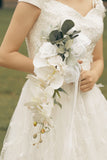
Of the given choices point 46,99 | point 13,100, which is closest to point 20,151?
point 46,99

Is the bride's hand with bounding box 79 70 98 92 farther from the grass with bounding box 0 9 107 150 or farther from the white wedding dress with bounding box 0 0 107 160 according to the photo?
the grass with bounding box 0 9 107 150

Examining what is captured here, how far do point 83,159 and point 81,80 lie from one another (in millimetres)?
531

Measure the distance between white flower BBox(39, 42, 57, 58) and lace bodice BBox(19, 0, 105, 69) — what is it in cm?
30

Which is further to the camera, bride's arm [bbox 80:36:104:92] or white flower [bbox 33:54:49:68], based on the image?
bride's arm [bbox 80:36:104:92]

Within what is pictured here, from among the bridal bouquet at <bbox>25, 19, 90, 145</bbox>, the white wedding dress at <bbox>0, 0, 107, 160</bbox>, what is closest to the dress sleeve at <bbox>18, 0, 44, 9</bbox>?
the white wedding dress at <bbox>0, 0, 107, 160</bbox>

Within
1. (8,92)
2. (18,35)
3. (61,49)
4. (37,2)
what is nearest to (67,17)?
(37,2)

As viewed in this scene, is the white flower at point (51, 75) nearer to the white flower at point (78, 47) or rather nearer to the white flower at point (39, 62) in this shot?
the white flower at point (39, 62)

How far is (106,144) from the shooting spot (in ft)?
9.33

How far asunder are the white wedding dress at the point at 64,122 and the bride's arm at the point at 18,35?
6 cm

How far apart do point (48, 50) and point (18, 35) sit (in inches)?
15.8

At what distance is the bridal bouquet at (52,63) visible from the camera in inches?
94.1

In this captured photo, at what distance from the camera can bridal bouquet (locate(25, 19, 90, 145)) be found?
2.39 m

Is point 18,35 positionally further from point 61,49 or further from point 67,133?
point 67,133

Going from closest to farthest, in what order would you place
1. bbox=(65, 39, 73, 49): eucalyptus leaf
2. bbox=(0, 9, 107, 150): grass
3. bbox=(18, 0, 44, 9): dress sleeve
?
bbox=(65, 39, 73, 49): eucalyptus leaf → bbox=(18, 0, 44, 9): dress sleeve → bbox=(0, 9, 107, 150): grass
